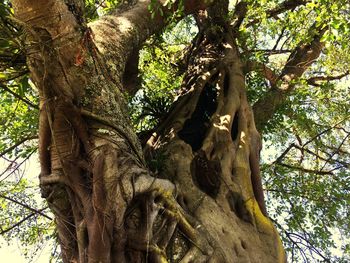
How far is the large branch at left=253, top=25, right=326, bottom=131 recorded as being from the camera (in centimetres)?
509

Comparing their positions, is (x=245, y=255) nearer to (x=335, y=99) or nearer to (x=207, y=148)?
(x=207, y=148)

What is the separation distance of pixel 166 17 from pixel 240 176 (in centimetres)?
197

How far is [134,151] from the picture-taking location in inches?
107

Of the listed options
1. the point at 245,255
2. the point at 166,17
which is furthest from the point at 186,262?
the point at 166,17

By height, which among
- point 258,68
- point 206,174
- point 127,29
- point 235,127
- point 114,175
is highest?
point 258,68

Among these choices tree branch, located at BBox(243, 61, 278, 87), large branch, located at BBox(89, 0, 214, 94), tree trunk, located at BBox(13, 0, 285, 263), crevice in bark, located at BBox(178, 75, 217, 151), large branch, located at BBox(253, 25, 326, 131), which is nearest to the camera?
tree trunk, located at BBox(13, 0, 285, 263)

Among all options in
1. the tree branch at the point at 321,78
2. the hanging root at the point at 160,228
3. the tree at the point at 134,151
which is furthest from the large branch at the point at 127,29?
the tree branch at the point at 321,78

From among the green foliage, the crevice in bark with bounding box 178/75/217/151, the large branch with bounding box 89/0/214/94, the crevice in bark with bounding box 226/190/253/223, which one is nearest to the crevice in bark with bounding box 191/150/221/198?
the crevice in bark with bounding box 226/190/253/223

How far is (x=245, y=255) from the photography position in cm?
295

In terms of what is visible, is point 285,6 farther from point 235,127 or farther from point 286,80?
point 235,127

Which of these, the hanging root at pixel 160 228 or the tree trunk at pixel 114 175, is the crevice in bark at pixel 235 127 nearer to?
the tree trunk at pixel 114 175

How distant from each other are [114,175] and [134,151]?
15.8 inches

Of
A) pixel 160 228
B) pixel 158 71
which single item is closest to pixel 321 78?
pixel 158 71

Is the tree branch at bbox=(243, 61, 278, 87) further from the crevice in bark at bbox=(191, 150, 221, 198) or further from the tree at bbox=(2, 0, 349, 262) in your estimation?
the crevice in bark at bbox=(191, 150, 221, 198)
